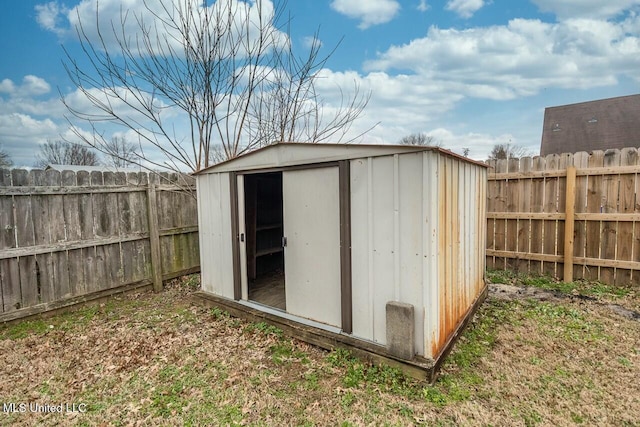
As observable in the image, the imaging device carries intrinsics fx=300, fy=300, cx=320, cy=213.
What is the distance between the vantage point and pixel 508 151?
2569 centimetres

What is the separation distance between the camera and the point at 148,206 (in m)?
5.02

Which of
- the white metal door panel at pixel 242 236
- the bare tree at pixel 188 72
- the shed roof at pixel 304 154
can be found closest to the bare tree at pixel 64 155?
the bare tree at pixel 188 72

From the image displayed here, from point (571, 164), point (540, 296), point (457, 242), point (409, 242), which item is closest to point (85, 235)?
point (409, 242)

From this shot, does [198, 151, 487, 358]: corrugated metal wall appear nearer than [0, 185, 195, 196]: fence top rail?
Yes

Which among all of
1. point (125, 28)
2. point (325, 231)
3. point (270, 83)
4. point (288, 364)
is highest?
point (125, 28)

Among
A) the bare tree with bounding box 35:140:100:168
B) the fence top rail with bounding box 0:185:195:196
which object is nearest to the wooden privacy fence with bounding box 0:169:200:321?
the fence top rail with bounding box 0:185:195:196

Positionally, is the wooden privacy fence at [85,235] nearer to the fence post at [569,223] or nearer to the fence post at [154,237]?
the fence post at [154,237]

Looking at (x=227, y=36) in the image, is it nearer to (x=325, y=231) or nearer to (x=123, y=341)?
(x=325, y=231)

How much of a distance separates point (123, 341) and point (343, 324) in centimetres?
250

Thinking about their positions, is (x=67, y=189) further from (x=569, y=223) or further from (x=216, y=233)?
(x=569, y=223)

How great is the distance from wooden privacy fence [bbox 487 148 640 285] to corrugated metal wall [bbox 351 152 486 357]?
2.90 metres

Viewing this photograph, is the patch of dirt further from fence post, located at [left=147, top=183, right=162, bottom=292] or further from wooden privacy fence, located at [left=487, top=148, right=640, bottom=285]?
→ fence post, located at [left=147, top=183, right=162, bottom=292]

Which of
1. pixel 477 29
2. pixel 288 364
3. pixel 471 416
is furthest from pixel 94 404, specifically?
pixel 477 29

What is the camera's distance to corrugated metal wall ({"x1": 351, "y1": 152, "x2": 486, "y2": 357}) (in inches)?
96.4
